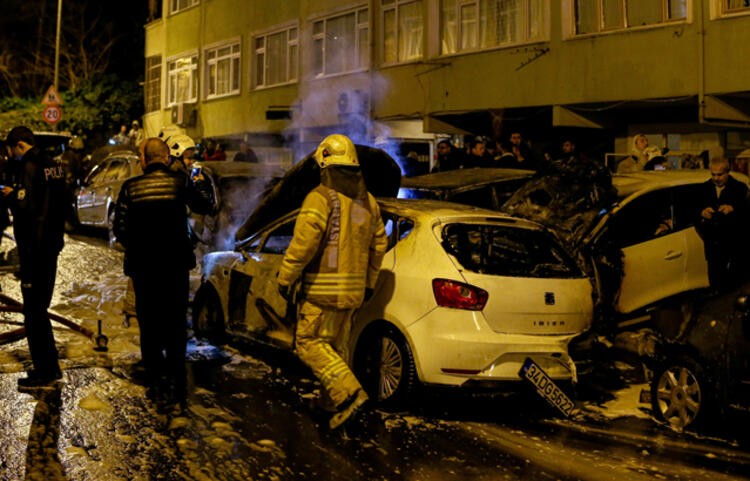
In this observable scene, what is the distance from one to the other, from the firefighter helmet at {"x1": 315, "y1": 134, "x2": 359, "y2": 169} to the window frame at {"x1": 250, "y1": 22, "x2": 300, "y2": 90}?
20634 mm

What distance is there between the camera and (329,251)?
21.7 feet

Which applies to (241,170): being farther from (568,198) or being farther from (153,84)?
(153,84)

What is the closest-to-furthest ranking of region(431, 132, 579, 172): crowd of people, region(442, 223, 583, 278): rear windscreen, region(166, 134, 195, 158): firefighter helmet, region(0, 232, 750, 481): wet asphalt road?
region(0, 232, 750, 481): wet asphalt road < region(442, 223, 583, 278): rear windscreen < region(166, 134, 195, 158): firefighter helmet < region(431, 132, 579, 172): crowd of people

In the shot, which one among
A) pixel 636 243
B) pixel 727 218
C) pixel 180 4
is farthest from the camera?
pixel 180 4

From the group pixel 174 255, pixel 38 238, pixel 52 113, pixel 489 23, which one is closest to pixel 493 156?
pixel 489 23

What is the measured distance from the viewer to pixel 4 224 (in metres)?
12.6

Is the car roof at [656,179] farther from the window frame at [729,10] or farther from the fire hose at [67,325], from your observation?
the window frame at [729,10]

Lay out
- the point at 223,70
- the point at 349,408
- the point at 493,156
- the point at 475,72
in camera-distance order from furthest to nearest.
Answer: the point at 223,70 < the point at 475,72 < the point at 493,156 < the point at 349,408

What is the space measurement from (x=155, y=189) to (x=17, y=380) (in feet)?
6.03

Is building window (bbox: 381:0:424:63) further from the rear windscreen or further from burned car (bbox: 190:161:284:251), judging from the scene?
the rear windscreen

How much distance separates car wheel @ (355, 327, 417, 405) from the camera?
7031 mm

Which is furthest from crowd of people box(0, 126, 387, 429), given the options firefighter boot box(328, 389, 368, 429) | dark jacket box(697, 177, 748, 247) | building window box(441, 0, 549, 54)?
building window box(441, 0, 549, 54)

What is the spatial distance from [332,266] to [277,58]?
22300mm

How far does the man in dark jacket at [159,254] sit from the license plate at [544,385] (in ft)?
8.44
